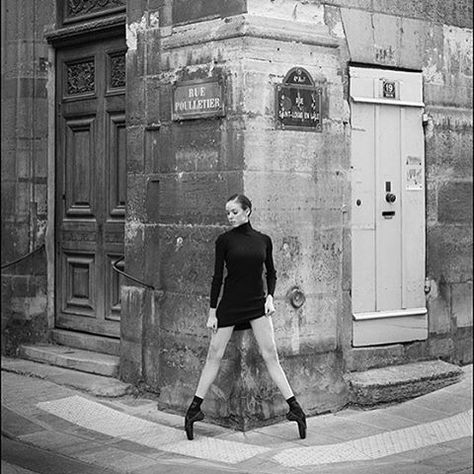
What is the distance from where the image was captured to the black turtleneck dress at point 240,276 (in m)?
7.82

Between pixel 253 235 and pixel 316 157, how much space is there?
1232 mm

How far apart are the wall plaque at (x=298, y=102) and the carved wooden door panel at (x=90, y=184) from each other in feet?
7.06

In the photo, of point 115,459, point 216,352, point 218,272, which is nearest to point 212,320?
point 216,352

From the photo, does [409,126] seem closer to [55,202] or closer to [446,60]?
[446,60]

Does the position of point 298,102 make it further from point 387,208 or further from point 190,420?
point 190,420

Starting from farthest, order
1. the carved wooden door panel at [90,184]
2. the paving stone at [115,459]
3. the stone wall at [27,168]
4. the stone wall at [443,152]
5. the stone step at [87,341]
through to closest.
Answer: the stone wall at [27,168], the carved wooden door panel at [90,184], the stone step at [87,341], the stone wall at [443,152], the paving stone at [115,459]

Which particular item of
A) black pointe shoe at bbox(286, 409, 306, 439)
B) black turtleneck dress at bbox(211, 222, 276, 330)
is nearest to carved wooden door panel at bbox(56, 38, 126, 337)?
black turtleneck dress at bbox(211, 222, 276, 330)

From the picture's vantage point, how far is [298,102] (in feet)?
28.2

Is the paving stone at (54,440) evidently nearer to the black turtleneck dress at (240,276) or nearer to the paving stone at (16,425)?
the paving stone at (16,425)

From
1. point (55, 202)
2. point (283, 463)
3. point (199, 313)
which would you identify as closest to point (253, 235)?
point (199, 313)

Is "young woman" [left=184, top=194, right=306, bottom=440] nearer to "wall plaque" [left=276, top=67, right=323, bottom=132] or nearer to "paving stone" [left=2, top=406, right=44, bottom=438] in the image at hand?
"wall plaque" [left=276, top=67, right=323, bottom=132]

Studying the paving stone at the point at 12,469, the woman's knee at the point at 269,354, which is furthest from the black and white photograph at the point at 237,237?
the paving stone at the point at 12,469

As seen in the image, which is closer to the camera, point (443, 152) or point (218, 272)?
point (218, 272)

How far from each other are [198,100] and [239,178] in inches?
33.2
